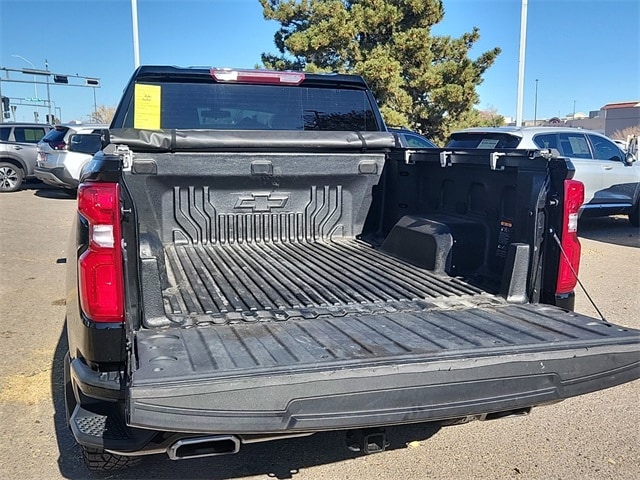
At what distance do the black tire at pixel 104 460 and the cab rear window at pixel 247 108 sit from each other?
7.07 ft

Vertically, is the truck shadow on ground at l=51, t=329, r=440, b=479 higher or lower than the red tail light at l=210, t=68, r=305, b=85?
lower

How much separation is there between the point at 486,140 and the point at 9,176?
12.9m

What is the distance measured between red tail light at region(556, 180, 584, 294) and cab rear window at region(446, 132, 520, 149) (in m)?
6.46

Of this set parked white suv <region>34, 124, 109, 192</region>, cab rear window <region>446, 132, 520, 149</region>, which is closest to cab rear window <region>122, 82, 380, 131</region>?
cab rear window <region>446, 132, 520, 149</region>

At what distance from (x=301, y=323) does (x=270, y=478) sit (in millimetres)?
835

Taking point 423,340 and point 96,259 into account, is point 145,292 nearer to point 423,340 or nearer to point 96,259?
point 96,259

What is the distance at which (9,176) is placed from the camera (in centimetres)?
1588

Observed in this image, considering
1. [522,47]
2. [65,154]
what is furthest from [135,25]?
[522,47]

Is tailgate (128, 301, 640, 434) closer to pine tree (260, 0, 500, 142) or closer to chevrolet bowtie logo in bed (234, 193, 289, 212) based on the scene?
chevrolet bowtie logo in bed (234, 193, 289, 212)

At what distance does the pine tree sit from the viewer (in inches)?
712

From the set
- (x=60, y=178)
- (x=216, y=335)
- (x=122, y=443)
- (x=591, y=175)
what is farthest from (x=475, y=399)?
(x=60, y=178)

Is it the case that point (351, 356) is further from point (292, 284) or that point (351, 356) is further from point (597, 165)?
point (597, 165)

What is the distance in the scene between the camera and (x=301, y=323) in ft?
Answer: 9.10

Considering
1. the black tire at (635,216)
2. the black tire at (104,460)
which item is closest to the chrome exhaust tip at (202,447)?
the black tire at (104,460)
